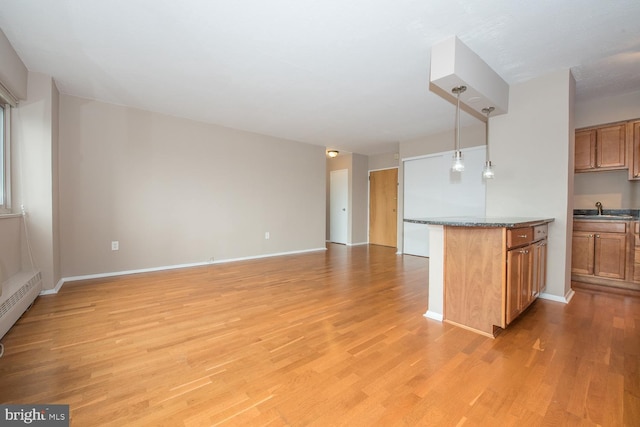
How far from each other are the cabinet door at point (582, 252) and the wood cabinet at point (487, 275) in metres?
1.69

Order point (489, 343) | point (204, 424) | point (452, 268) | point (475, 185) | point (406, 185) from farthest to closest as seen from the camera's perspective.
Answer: point (406, 185) → point (475, 185) → point (452, 268) → point (489, 343) → point (204, 424)

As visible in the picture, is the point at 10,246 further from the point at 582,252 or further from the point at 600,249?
the point at 600,249

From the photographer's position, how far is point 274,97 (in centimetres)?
344

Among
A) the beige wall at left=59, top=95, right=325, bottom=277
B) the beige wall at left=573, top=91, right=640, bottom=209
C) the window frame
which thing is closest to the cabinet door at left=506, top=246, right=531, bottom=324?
the beige wall at left=573, top=91, right=640, bottom=209

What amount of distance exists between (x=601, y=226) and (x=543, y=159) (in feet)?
4.54

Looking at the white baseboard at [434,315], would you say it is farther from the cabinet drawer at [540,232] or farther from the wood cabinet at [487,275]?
the cabinet drawer at [540,232]

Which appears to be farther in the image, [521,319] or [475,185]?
[475,185]

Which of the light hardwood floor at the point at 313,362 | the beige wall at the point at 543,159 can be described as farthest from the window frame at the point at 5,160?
the beige wall at the point at 543,159

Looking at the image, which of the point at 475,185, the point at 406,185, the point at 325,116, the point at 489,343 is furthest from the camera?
the point at 406,185

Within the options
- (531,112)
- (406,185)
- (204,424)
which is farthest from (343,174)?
(204,424)

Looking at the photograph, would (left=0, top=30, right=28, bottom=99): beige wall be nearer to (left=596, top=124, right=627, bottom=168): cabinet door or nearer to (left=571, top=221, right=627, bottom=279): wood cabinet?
(left=571, top=221, right=627, bottom=279): wood cabinet

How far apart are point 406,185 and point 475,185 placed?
134cm

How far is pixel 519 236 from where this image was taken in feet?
7.32

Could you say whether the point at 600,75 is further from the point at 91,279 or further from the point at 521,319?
the point at 91,279
